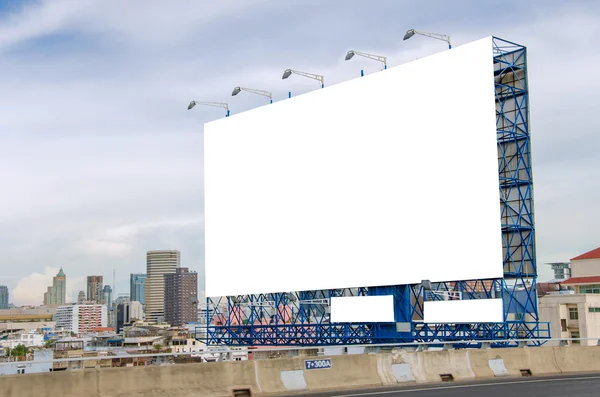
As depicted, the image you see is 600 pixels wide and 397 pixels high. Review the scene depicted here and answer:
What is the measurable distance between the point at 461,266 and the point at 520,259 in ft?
12.3

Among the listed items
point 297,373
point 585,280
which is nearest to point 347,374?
point 297,373

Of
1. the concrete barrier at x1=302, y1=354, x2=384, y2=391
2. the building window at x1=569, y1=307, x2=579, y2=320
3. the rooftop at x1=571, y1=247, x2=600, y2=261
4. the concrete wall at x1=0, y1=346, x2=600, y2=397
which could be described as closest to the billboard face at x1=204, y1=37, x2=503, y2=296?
the concrete wall at x1=0, y1=346, x2=600, y2=397

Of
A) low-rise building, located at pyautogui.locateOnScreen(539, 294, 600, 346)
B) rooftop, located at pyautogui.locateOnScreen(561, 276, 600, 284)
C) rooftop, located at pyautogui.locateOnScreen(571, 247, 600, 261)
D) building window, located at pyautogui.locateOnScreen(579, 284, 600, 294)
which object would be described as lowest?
low-rise building, located at pyautogui.locateOnScreen(539, 294, 600, 346)

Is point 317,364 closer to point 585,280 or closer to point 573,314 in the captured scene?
point 573,314

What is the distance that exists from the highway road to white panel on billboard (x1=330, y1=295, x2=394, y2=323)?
79.7 ft

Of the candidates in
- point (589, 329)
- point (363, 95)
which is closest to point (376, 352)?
point (363, 95)

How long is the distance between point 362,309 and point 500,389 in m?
28.9

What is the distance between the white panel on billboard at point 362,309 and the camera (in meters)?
45.4

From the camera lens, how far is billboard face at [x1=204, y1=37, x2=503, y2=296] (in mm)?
41094

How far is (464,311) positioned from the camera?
1622 inches

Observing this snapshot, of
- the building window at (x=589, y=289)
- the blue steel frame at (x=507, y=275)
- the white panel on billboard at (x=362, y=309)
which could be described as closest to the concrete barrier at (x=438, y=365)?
the blue steel frame at (x=507, y=275)

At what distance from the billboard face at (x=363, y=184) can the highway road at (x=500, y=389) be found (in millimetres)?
19779

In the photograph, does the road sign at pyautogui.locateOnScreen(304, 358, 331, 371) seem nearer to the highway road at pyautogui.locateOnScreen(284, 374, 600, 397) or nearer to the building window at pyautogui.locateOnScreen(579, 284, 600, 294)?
the highway road at pyautogui.locateOnScreen(284, 374, 600, 397)

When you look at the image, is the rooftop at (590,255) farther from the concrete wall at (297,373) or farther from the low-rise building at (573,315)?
the concrete wall at (297,373)
